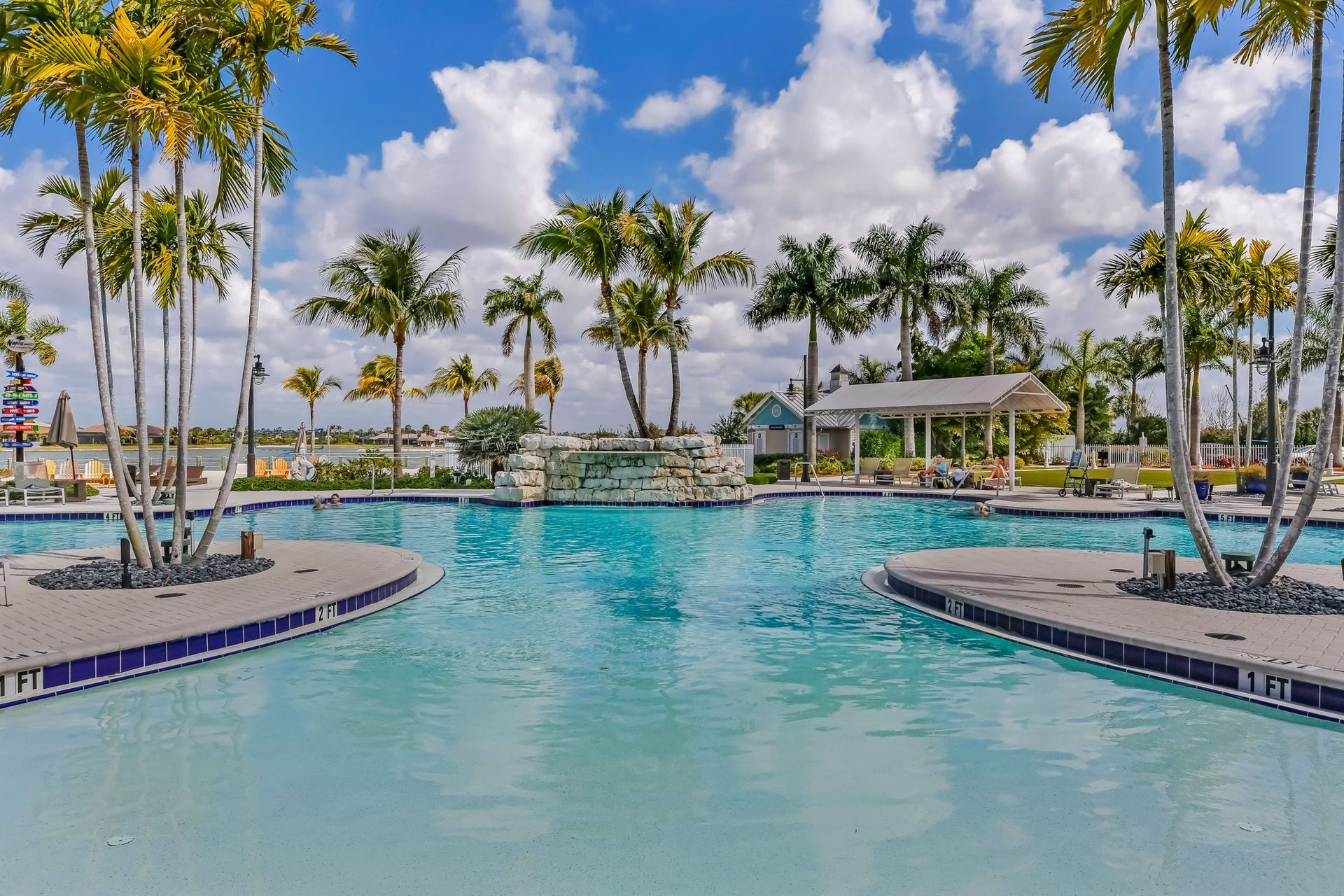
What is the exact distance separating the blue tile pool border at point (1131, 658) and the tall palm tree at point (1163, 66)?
194 cm

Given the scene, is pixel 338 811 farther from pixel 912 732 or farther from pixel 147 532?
pixel 147 532

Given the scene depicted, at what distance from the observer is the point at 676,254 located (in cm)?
2188

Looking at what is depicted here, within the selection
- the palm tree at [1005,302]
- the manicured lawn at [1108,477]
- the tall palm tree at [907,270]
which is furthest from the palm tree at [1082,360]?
the tall palm tree at [907,270]

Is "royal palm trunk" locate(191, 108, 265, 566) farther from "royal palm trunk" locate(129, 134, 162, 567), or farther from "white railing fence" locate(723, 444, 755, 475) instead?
"white railing fence" locate(723, 444, 755, 475)

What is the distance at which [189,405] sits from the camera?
27.3 ft

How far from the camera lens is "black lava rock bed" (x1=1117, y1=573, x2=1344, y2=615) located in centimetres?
658

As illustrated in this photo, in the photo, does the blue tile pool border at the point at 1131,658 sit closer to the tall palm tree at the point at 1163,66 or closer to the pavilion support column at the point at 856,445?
the tall palm tree at the point at 1163,66

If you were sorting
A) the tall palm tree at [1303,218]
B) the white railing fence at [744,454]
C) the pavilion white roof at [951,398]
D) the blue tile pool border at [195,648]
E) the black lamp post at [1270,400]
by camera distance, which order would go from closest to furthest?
the blue tile pool border at [195,648] → the tall palm tree at [1303,218] → the black lamp post at [1270,400] → the pavilion white roof at [951,398] → the white railing fence at [744,454]

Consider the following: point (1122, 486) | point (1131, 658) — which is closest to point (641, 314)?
point (1122, 486)

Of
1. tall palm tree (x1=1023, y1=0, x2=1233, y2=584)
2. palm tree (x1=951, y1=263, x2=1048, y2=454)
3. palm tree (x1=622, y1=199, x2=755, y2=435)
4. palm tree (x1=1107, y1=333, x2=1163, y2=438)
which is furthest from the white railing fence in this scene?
palm tree (x1=1107, y1=333, x2=1163, y2=438)

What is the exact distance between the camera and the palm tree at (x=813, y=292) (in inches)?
1214

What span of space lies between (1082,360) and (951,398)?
25288mm

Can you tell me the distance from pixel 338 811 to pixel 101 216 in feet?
33.7

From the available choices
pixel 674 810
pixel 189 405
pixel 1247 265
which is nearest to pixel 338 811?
pixel 674 810
